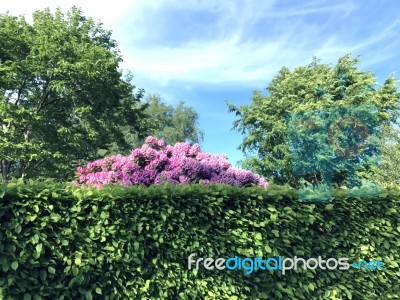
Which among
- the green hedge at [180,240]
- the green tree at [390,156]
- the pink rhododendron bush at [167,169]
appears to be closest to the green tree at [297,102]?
the green tree at [390,156]

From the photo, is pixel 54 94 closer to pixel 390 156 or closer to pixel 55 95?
pixel 55 95

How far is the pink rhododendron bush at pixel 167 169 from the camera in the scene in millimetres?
6012

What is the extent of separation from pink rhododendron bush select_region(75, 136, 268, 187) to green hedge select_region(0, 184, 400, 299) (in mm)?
2143

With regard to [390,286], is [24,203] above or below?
above

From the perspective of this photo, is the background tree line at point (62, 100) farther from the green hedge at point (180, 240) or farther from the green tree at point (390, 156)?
the green hedge at point (180, 240)

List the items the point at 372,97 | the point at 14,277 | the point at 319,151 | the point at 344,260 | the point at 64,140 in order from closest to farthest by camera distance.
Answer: the point at 14,277
the point at 344,260
the point at 319,151
the point at 64,140
the point at 372,97

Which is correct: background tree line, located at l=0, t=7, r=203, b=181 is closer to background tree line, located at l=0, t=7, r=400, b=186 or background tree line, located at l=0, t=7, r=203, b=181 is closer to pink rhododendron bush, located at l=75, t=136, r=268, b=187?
background tree line, located at l=0, t=7, r=400, b=186

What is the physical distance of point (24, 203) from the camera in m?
2.98

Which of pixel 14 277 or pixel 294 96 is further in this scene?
pixel 294 96

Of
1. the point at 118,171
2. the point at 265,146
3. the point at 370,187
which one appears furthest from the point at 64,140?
the point at 265,146

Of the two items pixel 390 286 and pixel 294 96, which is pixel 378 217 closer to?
pixel 390 286

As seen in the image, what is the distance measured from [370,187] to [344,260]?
3.28 feet

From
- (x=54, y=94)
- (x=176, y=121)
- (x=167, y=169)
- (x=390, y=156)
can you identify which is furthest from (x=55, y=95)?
(x=176, y=121)

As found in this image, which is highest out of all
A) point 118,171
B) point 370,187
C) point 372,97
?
point 372,97
